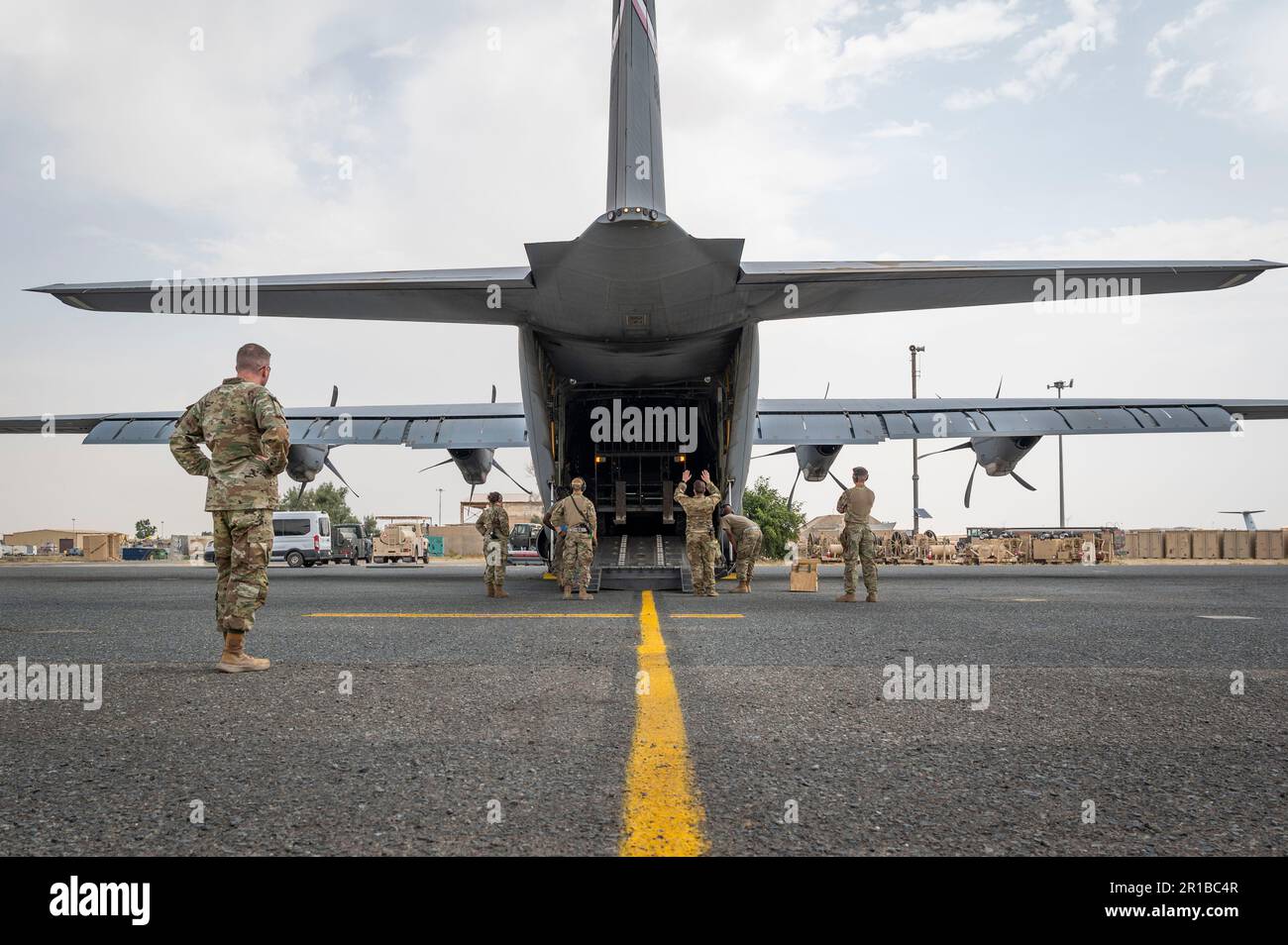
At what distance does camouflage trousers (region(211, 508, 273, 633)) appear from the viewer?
5.02 meters

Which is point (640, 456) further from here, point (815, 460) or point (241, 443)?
point (241, 443)

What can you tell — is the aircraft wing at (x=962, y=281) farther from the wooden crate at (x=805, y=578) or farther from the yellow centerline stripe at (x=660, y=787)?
the yellow centerline stripe at (x=660, y=787)

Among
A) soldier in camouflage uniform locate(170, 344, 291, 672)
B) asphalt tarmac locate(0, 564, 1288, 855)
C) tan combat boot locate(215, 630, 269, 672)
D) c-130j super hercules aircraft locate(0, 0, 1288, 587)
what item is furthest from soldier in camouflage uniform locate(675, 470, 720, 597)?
tan combat boot locate(215, 630, 269, 672)

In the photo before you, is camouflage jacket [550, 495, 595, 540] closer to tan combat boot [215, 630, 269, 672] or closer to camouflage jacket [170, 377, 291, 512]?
camouflage jacket [170, 377, 291, 512]

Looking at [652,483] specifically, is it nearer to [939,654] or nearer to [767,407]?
[767,407]

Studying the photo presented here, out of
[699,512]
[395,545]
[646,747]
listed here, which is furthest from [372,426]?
[395,545]

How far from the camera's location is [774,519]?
42312 mm

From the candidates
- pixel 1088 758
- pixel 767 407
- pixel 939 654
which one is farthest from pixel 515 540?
pixel 1088 758

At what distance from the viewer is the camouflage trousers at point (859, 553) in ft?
34.8

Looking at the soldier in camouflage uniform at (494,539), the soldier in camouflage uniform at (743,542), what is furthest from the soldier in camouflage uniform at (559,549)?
the soldier in camouflage uniform at (743,542)

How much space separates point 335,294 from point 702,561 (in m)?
6.09

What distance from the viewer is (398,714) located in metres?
3.70

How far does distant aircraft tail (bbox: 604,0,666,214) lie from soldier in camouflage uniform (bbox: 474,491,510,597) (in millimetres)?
4631

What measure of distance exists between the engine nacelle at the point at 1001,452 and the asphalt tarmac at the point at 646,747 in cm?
1104
